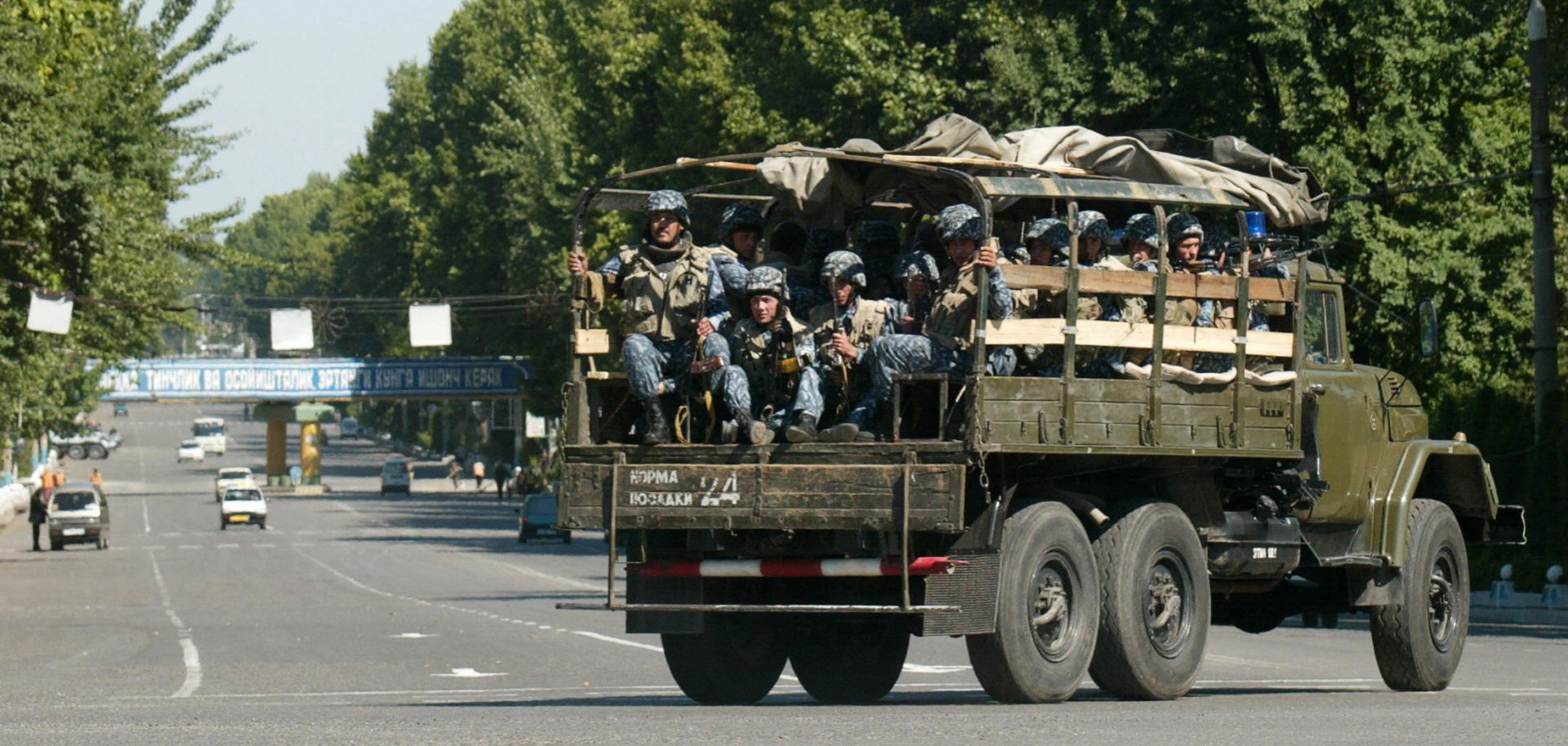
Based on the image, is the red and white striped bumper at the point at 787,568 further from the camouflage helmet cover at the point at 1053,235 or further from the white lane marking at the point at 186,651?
the white lane marking at the point at 186,651

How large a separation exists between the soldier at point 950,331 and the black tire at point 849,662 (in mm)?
2253

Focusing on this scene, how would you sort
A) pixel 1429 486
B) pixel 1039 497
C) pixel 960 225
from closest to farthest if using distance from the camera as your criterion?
pixel 960 225
pixel 1039 497
pixel 1429 486

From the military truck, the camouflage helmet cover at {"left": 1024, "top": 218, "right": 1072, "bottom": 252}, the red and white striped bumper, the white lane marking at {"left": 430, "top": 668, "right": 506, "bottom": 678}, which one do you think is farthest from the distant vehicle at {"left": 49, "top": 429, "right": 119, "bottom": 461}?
the camouflage helmet cover at {"left": 1024, "top": 218, "right": 1072, "bottom": 252}

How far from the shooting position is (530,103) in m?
71.1

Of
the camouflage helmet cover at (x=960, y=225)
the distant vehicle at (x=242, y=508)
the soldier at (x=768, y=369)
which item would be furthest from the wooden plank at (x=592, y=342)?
the distant vehicle at (x=242, y=508)

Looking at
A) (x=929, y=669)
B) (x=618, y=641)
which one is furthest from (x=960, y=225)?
(x=618, y=641)

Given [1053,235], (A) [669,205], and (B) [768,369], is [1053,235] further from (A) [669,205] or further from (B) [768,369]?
(A) [669,205]

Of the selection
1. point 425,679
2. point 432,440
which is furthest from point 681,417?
point 432,440

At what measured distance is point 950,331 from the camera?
11820mm

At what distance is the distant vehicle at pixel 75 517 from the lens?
189 feet

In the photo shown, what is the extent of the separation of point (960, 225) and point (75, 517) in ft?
163

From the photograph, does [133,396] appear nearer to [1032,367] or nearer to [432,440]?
[432,440]

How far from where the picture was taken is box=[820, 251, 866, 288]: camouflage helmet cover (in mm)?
12211

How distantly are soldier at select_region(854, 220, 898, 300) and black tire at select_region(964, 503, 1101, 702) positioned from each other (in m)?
1.81
